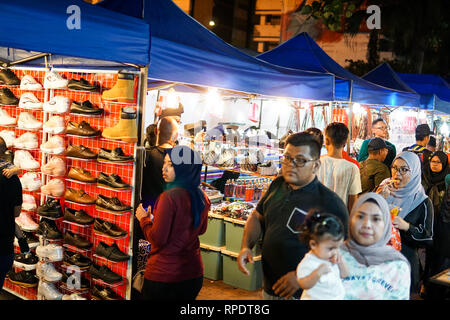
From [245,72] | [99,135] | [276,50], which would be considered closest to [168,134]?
[99,135]

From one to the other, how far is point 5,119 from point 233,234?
10.2ft

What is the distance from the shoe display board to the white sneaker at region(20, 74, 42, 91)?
10 millimetres

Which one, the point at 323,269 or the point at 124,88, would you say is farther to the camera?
the point at 124,88

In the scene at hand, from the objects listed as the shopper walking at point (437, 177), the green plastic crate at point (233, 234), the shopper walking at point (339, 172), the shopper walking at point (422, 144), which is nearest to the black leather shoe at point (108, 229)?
the green plastic crate at point (233, 234)

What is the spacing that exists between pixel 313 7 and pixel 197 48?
14786 mm

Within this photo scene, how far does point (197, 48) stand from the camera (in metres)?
4.74

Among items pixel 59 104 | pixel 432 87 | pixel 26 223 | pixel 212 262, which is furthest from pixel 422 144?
pixel 432 87

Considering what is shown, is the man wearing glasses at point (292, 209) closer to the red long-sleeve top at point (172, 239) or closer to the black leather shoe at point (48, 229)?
the red long-sleeve top at point (172, 239)

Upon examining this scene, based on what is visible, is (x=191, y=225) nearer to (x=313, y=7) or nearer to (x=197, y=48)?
(x=197, y=48)

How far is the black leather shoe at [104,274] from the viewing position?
4358 mm

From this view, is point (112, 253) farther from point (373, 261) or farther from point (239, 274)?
point (373, 261)

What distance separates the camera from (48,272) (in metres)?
4.61

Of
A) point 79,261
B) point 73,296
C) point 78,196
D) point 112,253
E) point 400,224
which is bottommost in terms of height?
point 73,296

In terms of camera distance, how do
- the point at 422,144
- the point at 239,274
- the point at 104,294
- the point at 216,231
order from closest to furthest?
the point at 104,294, the point at 239,274, the point at 216,231, the point at 422,144
